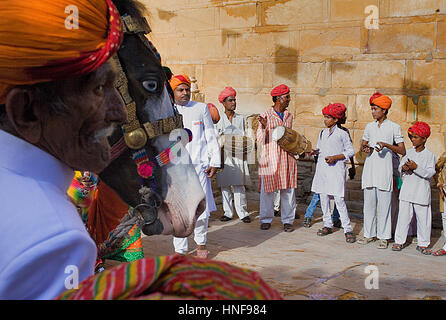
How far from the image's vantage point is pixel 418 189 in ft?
20.6

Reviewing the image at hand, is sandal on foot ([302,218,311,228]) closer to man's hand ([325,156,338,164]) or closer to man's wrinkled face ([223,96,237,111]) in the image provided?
man's hand ([325,156,338,164])

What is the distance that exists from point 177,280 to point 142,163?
1.20 m

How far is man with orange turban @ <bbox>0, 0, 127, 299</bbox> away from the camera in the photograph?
33.7 inches

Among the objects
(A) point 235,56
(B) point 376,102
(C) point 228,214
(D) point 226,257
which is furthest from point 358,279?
(A) point 235,56

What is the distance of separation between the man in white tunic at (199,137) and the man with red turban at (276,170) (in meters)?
1.51

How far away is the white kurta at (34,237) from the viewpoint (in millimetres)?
841

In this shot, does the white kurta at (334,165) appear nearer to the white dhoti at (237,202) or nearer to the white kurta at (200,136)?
the white dhoti at (237,202)

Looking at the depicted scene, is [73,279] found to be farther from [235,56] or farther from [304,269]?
[235,56]

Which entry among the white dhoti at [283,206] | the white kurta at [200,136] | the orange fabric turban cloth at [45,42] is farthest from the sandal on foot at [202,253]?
the orange fabric turban cloth at [45,42]

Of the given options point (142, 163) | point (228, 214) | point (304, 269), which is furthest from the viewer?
point (228, 214)

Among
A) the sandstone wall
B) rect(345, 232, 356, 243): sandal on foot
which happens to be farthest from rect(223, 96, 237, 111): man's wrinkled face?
rect(345, 232, 356, 243): sandal on foot

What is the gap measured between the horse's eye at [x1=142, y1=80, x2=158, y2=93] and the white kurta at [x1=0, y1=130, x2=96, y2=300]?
3.00 ft

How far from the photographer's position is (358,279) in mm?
4945

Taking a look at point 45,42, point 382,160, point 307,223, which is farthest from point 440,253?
point 45,42
